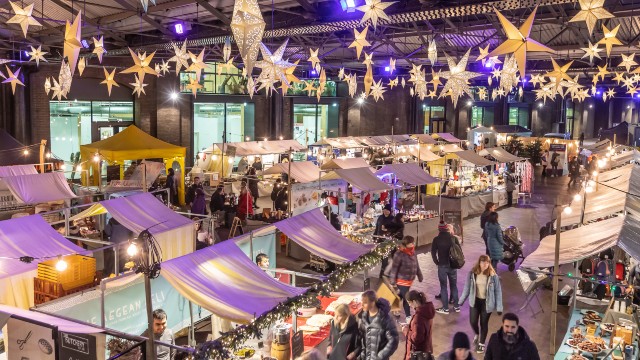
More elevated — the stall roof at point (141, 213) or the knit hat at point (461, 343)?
the stall roof at point (141, 213)

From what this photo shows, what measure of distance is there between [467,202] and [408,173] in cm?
330

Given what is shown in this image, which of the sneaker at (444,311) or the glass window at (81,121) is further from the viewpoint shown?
the glass window at (81,121)

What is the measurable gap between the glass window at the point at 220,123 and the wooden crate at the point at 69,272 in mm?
18204

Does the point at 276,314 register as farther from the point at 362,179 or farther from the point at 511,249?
the point at 362,179

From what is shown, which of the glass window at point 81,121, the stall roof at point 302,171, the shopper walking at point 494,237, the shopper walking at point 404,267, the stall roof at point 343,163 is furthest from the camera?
the glass window at point 81,121

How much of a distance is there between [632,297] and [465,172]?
43.7ft

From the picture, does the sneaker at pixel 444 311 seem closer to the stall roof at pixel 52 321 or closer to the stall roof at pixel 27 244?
the stall roof at pixel 27 244

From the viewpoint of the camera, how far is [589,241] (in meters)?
6.83

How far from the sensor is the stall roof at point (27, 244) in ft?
23.0

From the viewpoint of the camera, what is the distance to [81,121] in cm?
2203

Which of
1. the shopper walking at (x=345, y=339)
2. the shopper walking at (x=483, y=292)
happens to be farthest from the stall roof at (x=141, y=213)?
the shopper walking at (x=483, y=292)

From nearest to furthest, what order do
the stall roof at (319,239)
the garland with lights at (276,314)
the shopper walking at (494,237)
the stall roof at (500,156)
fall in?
the garland with lights at (276,314), the stall roof at (319,239), the shopper walking at (494,237), the stall roof at (500,156)

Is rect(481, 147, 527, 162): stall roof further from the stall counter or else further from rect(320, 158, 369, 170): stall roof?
rect(320, 158, 369, 170): stall roof

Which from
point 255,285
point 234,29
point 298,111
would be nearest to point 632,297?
point 255,285
